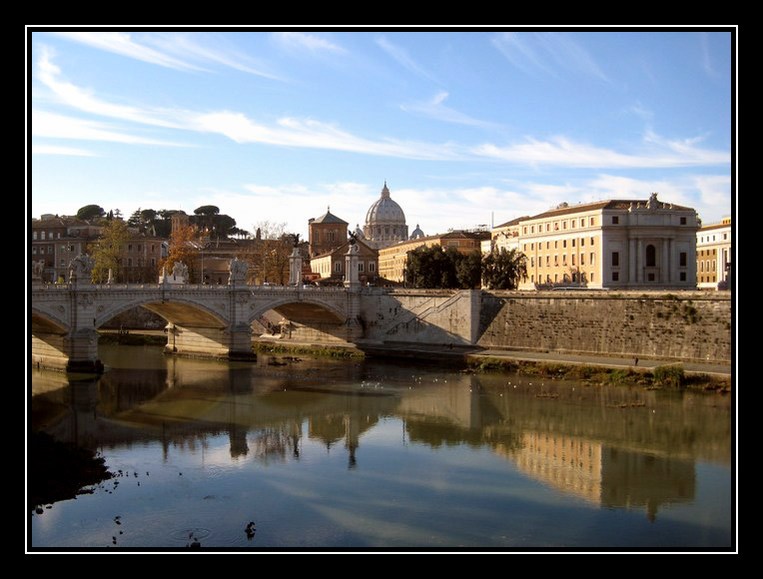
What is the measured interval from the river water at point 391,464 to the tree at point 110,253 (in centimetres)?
2089

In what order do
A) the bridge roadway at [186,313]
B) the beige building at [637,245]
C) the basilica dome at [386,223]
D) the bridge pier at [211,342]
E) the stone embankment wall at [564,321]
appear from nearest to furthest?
1. the stone embankment wall at [564,321]
2. the bridge roadway at [186,313]
3. the bridge pier at [211,342]
4. the beige building at [637,245]
5. the basilica dome at [386,223]

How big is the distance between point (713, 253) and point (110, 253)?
116 ft

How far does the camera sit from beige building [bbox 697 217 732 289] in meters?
48.1

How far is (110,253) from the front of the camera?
48.1 metres

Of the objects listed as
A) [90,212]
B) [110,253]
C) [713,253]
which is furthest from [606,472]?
[90,212]

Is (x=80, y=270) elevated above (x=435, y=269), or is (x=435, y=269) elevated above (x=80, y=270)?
(x=435, y=269)

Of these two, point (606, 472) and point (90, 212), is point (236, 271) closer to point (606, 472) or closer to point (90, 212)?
point (606, 472)

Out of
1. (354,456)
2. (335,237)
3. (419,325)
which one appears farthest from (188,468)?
(335,237)

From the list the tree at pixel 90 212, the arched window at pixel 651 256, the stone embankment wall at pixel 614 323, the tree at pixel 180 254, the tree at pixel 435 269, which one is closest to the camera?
the stone embankment wall at pixel 614 323

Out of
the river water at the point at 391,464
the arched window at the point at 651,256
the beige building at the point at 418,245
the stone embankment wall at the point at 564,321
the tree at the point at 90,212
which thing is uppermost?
the tree at the point at 90,212

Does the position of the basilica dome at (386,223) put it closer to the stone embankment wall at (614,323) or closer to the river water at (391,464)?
the stone embankment wall at (614,323)

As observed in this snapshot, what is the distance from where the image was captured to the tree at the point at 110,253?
47.9m

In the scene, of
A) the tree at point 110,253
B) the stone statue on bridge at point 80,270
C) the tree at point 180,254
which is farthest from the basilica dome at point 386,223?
the stone statue on bridge at point 80,270

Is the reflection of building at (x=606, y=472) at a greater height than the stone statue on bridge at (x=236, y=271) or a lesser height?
lesser
